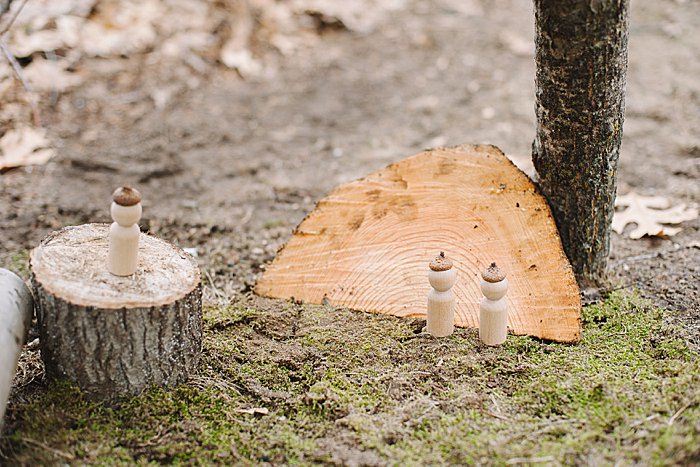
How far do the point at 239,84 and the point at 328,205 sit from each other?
115 inches

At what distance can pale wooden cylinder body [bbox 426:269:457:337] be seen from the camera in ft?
9.45

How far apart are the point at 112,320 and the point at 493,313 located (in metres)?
1.39

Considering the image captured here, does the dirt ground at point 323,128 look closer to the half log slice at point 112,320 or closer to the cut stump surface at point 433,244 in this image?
the cut stump surface at point 433,244

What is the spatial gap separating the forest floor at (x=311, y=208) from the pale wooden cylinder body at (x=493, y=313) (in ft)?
0.21

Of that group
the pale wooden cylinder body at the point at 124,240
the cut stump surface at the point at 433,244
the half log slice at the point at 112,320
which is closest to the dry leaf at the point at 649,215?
the cut stump surface at the point at 433,244

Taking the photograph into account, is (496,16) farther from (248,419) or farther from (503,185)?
(248,419)

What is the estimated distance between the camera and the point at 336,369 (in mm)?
2891

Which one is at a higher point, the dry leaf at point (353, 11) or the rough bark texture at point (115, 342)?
the dry leaf at point (353, 11)

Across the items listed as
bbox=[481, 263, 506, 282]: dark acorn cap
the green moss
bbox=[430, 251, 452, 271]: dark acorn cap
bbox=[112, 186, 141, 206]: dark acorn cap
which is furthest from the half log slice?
the green moss

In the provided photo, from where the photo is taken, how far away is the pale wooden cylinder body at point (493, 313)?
2826 mm

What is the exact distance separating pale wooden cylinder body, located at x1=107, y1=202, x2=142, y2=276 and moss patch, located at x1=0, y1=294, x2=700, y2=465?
459 millimetres

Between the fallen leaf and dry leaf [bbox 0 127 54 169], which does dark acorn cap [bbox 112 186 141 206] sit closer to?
dry leaf [bbox 0 127 54 169]

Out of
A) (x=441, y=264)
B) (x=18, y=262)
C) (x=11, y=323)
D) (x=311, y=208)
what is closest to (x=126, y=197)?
(x=11, y=323)

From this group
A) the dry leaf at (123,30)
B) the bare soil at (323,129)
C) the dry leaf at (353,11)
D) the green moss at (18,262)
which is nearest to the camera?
the green moss at (18,262)
